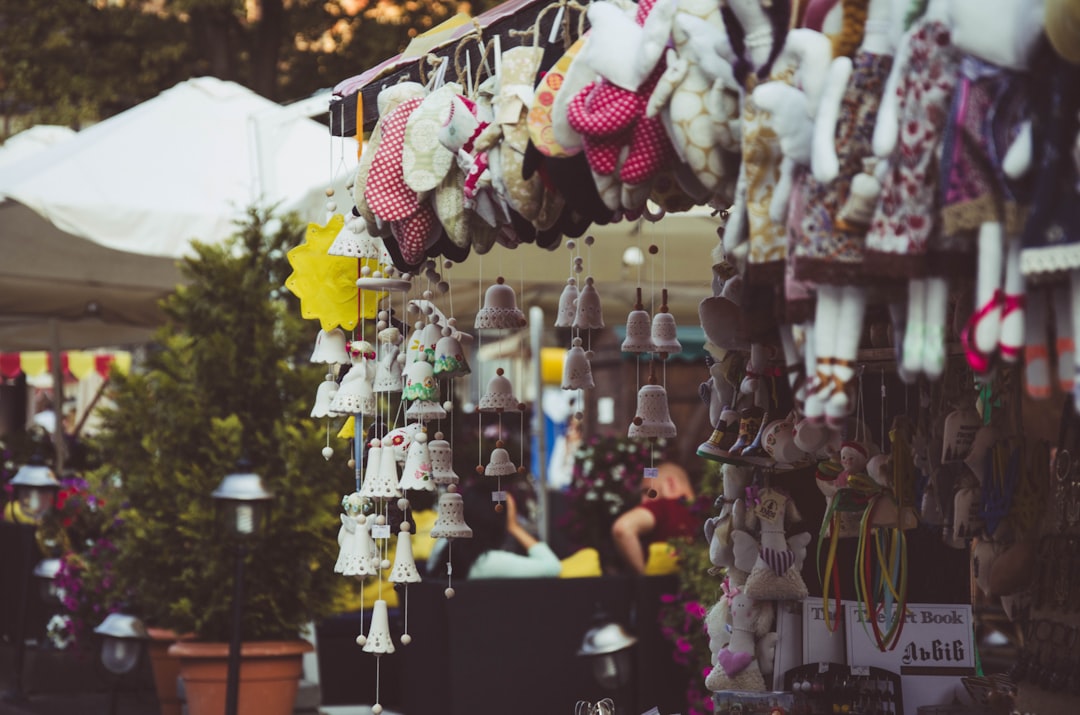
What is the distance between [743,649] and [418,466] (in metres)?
1.05

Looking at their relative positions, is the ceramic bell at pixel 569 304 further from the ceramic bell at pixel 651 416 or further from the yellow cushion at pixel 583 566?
the yellow cushion at pixel 583 566

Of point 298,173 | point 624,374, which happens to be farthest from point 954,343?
point 624,374

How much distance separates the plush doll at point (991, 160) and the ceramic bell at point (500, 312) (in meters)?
2.20

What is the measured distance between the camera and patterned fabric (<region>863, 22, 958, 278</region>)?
209 centimetres

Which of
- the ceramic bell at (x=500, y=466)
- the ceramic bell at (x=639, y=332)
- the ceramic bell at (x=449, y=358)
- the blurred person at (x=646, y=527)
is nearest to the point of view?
the ceramic bell at (x=449, y=358)

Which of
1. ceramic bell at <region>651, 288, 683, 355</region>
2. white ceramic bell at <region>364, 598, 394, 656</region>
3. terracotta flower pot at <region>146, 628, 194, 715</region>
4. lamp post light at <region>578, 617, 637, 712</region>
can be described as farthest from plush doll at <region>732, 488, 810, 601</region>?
terracotta flower pot at <region>146, 628, 194, 715</region>

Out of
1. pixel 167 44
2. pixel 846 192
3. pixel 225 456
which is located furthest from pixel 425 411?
pixel 167 44

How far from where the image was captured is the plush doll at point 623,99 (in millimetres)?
2545

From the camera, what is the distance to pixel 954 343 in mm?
3254

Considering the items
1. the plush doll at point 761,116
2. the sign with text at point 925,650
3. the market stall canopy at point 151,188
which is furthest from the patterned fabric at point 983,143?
the market stall canopy at point 151,188

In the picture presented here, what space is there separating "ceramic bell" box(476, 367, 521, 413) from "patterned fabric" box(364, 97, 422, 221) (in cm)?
116

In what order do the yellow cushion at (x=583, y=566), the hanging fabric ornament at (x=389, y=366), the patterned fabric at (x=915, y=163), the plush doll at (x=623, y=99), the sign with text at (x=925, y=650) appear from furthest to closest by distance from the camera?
the yellow cushion at (x=583, y=566) < the hanging fabric ornament at (x=389, y=366) < the sign with text at (x=925, y=650) < the plush doll at (x=623, y=99) < the patterned fabric at (x=915, y=163)

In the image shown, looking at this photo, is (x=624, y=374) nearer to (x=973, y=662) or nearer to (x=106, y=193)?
(x=106, y=193)

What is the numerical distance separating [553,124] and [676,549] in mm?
4443
